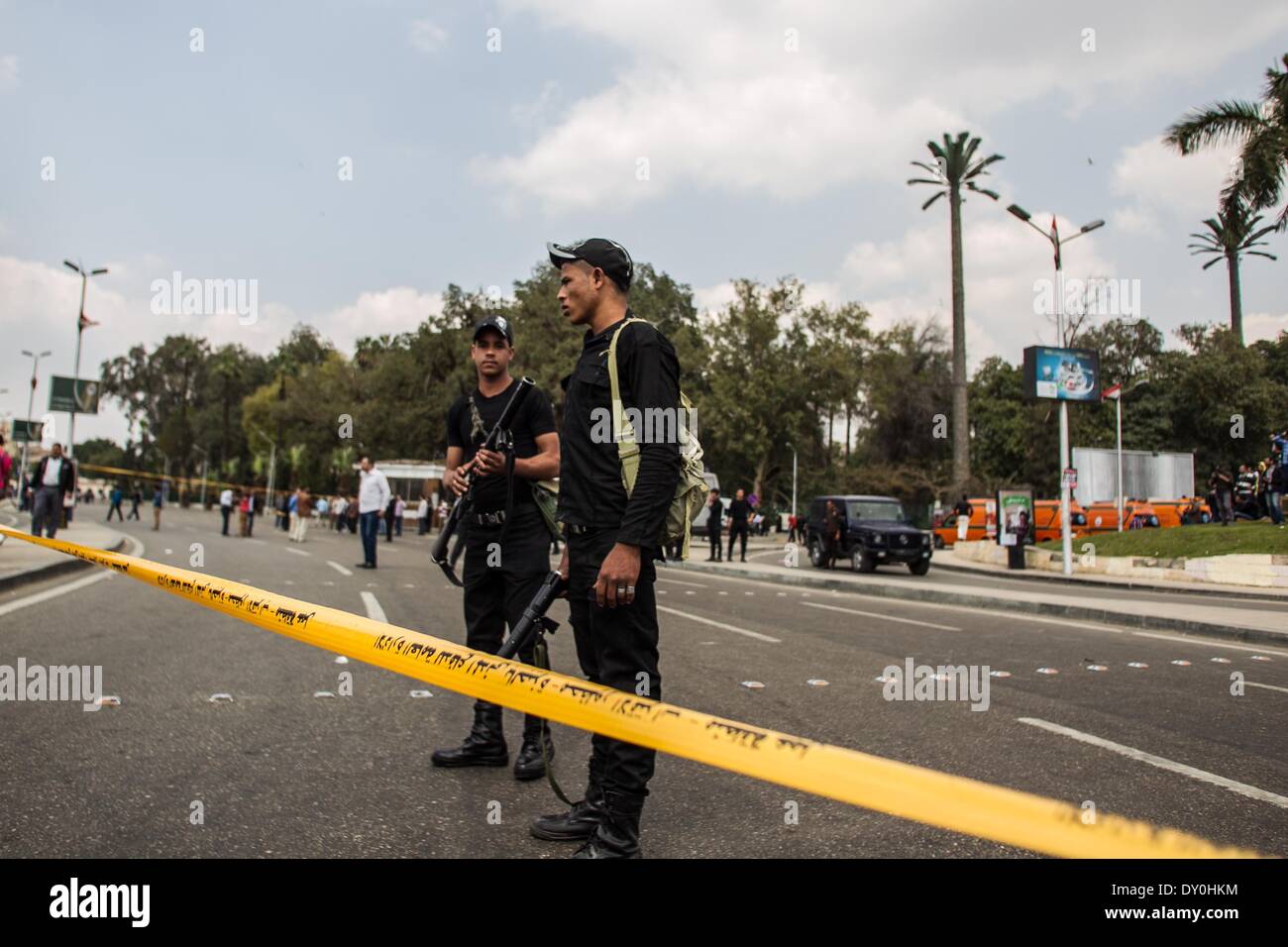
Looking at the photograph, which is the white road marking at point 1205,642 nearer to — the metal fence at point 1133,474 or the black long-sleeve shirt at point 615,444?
the black long-sleeve shirt at point 615,444

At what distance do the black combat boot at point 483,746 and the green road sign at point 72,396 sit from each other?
31.2 meters

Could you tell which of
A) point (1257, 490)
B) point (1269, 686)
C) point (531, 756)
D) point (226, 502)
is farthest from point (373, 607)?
point (1257, 490)

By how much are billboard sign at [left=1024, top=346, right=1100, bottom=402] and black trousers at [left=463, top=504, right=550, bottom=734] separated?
20397mm

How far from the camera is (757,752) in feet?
6.69

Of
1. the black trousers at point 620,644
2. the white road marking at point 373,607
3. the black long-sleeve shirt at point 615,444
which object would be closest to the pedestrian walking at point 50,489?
the white road marking at point 373,607

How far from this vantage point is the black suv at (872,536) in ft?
66.8

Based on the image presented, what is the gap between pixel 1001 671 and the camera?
710 centimetres

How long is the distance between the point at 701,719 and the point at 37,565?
40.6ft

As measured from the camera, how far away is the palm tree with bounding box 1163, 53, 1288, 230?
66.9ft

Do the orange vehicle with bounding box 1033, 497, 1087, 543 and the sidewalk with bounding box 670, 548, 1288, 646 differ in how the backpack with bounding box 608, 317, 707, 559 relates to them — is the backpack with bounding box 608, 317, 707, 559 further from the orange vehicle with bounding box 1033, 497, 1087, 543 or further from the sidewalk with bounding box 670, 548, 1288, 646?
the orange vehicle with bounding box 1033, 497, 1087, 543

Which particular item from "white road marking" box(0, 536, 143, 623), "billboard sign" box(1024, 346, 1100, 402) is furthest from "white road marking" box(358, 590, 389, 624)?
"billboard sign" box(1024, 346, 1100, 402)

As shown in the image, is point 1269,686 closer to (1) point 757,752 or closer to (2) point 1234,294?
(1) point 757,752

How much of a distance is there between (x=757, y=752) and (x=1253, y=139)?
24.5 meters
